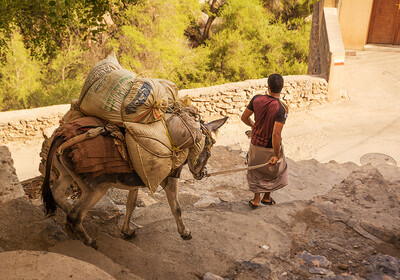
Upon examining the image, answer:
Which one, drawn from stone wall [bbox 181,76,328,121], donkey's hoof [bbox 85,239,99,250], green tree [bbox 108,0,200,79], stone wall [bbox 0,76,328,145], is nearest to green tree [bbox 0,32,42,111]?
green tree [bbox 108,0,200,79]

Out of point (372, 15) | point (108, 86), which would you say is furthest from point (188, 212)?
point (372, 15)

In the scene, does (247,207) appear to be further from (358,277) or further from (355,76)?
(355,76)

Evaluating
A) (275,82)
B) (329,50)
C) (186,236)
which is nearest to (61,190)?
(186,236)

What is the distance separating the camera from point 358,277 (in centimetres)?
345

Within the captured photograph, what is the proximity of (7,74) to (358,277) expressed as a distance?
50.2ft

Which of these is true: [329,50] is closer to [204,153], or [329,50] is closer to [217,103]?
[217,103]

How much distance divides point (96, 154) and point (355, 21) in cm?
1442

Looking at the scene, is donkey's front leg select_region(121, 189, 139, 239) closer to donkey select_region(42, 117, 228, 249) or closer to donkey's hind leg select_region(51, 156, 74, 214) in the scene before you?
donkey select_region(42, 117, 228, 249)

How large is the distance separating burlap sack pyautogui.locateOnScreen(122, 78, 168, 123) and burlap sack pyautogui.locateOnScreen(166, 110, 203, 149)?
169 mm

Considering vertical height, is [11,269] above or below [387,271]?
above

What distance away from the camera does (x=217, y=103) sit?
10.7 m

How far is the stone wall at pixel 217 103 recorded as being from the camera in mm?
8969

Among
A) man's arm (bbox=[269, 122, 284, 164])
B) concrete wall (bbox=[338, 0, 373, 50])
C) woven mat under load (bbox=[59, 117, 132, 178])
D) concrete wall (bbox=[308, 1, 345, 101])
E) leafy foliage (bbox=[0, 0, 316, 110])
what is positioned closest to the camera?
woven mat under load (bbox=[59, 117, 132, 178])

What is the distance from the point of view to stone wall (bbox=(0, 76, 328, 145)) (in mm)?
8969
